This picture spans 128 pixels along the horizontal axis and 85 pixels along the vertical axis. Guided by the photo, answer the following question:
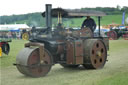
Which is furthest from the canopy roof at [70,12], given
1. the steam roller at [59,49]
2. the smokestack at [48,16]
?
the smokestack at [48,16]

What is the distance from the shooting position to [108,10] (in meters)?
90.9

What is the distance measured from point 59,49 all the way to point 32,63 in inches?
51.2

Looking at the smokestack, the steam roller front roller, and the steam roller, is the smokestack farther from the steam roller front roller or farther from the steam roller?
the steam roller front roller

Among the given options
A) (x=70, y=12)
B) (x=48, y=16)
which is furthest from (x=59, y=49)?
(x=70, y=12)

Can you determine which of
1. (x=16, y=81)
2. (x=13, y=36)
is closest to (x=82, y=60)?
(x=16, y=81)

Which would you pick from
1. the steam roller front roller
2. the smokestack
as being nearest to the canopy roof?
the smokestack

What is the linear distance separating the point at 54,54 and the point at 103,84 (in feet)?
9.33

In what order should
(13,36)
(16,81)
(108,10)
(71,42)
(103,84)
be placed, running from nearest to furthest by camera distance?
(103,84) → (16,81) → (71,42) → (13,36) → (108,10)

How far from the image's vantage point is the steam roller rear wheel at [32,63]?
7883mm

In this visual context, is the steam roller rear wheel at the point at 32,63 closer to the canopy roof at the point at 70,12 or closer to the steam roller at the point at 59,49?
the steam roller at the point at 59,49

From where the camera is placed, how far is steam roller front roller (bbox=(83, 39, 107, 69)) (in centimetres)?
932

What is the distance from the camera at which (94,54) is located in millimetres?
9492

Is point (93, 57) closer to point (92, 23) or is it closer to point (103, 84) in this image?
point (92, 23)

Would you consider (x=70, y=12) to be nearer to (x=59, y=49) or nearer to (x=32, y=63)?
(x=59, y=49)
